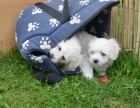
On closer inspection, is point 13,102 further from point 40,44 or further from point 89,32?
point 89,32

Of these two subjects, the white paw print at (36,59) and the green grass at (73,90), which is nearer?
the green grass at (73,90)

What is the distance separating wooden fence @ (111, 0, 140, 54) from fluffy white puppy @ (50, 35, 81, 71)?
0.62 m

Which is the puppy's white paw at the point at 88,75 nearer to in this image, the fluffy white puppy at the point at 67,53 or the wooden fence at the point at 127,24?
the fluffy white puppy at the point at 67,53

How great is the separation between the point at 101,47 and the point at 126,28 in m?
0.46

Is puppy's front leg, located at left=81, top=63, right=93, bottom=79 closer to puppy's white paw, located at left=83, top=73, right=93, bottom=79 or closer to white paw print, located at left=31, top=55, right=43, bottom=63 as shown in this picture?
puppy's white paw, located at left=83, top=73, right=93, bottom=79

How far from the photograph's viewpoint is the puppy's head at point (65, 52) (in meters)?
2.59

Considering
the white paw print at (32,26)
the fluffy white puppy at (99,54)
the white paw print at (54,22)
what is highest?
the white paw print at (54,22)

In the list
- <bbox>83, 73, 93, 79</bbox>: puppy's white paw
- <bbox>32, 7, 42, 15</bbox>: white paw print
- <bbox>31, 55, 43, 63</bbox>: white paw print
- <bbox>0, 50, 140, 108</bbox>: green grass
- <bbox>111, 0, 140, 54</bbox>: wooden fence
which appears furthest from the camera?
<bbox>32, 7, 42, 15</bbox>: white paw print

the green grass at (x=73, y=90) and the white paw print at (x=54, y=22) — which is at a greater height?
the white paw print at (x=54, y=22)

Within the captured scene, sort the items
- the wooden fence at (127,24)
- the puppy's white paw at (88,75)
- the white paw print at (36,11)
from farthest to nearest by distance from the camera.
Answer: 1. the white paw print at (36,11)
2. the wooden fence at (127,24)
3. the puppy's white paw at (88,75)

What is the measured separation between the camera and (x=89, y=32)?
10.9ft

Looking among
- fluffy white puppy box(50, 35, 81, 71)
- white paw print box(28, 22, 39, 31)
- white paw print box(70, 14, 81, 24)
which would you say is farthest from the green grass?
white paw print box(70, 14, 81, 24)

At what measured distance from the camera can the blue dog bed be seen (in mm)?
2586

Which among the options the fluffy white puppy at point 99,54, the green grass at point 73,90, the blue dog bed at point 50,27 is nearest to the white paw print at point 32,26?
the blue dog bed at point 50,27
